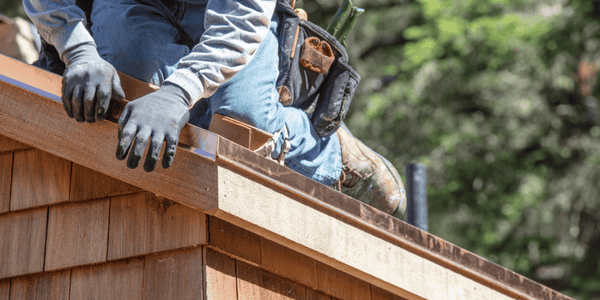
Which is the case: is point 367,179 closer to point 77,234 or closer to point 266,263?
point 266,263

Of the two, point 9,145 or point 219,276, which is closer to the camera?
point 219,276

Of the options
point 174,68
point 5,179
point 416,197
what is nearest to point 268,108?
point 174,68

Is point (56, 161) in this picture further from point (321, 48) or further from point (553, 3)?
point (553, 3)

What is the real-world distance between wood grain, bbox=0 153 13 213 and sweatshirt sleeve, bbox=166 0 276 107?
587 mm

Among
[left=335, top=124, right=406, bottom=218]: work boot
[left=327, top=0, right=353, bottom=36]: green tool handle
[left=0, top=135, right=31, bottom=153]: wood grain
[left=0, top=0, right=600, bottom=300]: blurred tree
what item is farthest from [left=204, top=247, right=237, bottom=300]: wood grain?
[left=0, top=0, right=600, bottom=300]: blurred tree

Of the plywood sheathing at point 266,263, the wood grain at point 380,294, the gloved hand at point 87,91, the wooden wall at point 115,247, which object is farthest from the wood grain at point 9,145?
the wood grain at point 380,294

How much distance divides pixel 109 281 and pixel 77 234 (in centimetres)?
16

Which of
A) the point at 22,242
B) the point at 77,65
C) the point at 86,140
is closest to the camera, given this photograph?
the point at 77,65

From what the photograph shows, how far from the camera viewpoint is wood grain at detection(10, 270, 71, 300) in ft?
5.34

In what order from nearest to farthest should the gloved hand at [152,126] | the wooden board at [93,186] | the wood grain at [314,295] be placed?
the gloved hand at [152,126] → the wooden board at [93,186] → the wood grain at [314,295]

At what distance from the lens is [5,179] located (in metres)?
1.78

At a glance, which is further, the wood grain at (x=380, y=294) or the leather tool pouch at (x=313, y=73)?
the leather tool pouch at (x=313, y=73)

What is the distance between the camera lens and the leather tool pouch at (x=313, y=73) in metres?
2.07

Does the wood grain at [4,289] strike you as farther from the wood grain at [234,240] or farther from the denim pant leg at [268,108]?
the denim pant leg at [268,108]
